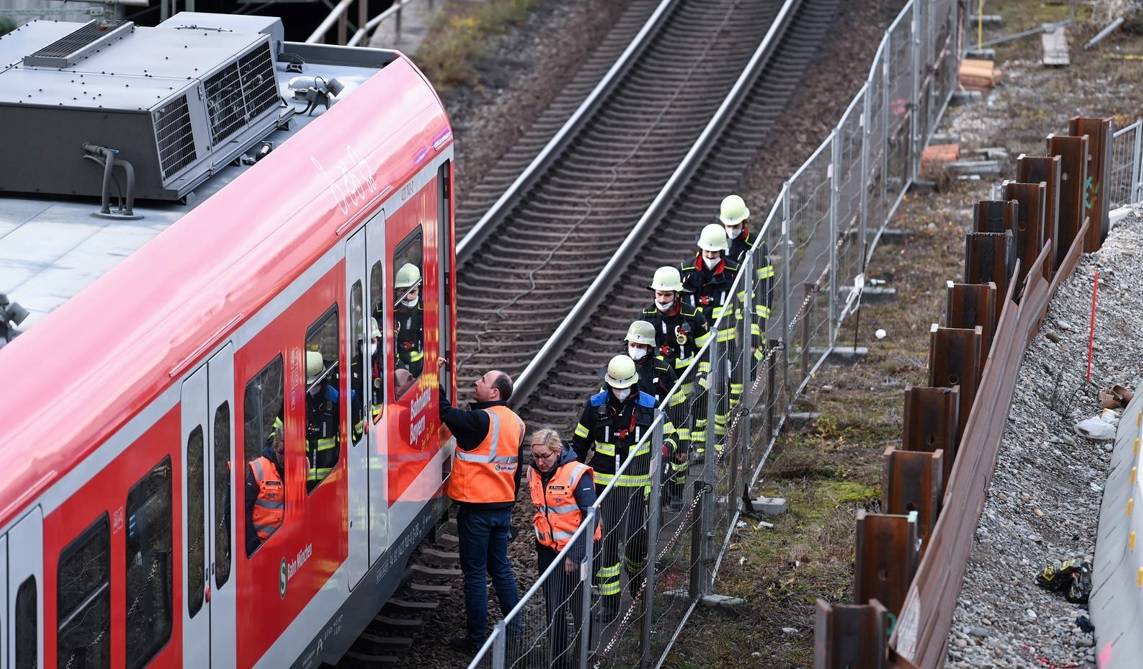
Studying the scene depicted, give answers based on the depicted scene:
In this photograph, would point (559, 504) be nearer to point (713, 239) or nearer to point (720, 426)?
point (720, 426)

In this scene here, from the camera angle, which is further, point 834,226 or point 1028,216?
point 834,226

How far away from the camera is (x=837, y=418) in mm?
14148

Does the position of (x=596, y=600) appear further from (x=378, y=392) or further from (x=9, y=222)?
(x=9, y=222)

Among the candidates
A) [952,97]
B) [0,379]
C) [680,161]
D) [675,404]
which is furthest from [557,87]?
[0,379]

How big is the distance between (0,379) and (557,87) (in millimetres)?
15581

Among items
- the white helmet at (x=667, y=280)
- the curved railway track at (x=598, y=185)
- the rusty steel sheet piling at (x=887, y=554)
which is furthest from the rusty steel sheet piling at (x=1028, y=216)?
the rusty steel sheet piling at (x=887, y=554)

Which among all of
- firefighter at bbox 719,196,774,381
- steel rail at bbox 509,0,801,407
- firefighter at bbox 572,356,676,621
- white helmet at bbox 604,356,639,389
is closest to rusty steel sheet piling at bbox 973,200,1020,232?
firefighter at bbox 719,196,774,381

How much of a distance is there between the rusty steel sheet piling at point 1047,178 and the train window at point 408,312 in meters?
5.65

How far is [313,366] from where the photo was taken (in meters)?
9.24

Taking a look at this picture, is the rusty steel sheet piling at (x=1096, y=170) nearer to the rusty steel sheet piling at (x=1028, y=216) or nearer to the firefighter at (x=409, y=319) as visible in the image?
the rusty steel sheet piling at (x=1028, y=216)

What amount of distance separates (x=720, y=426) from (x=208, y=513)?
446 centimetres

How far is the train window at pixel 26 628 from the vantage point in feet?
21.5

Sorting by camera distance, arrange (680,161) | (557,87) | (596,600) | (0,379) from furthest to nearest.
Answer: (557,87), (680,161), (596,600), (0,379)

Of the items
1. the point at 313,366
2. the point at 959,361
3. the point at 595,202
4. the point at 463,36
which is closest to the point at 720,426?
the point at 959,361
